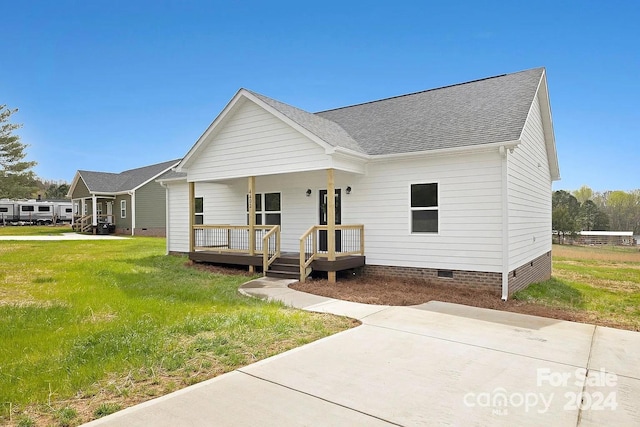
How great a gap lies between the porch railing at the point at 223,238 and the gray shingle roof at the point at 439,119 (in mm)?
4236

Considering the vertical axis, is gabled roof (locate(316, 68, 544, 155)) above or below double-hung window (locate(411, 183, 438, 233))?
above

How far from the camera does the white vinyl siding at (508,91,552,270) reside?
10047 millimetres

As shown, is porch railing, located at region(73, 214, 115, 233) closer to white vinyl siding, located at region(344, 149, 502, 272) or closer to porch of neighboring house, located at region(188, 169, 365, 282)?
porch of neighboring house, located at region(188, 169, 365, 282)

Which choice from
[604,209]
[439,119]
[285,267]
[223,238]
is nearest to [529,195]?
[439,119]

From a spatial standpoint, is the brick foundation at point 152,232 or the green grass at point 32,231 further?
the green grass at point 32,231

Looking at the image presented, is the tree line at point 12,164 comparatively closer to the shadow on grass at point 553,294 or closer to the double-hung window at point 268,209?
the double-hung window at point 268,209

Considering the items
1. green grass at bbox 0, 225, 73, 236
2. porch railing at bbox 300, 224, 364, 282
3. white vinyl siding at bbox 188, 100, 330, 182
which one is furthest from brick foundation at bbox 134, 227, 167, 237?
porch railing at bbox 300, 224, 364, 282

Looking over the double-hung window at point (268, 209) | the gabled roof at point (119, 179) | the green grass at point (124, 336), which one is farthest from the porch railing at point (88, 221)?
the green grass at point (124, 336)

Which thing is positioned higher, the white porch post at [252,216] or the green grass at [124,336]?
the white porch post at [252,216]

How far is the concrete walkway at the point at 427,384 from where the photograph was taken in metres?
3.30

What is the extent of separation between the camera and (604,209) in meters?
68.4

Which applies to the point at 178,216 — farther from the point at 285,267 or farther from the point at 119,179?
the point at 119,179

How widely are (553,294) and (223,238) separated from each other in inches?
437

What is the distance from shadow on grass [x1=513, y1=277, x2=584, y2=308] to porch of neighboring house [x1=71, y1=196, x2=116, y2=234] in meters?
33.0
